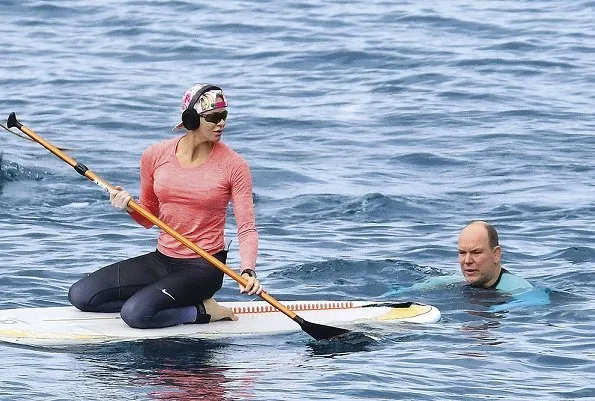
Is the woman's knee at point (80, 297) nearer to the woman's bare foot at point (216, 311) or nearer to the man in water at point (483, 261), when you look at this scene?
the woman's bare foot at point (216, 311)

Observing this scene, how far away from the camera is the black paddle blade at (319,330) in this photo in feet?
39.8

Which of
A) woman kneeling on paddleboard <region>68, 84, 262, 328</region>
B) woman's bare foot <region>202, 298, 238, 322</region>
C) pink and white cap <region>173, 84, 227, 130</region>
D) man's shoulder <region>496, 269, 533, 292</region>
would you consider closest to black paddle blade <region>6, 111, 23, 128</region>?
woman kneeling on paddleboard <region>68, 84, 262, 328</region>

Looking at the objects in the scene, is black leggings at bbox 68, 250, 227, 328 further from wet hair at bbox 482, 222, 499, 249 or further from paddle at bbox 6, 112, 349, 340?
wet hair at bbox 482, 222, 499, 249

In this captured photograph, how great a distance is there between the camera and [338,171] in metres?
19.9

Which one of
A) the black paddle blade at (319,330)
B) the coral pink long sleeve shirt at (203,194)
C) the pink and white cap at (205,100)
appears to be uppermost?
the pink and white cap at (205,100)

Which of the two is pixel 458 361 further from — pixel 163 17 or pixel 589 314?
pixel 163 17

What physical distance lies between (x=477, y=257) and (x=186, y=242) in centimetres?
342

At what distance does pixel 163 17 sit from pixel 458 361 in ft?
68.2

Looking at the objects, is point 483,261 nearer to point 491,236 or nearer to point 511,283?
point 491,236

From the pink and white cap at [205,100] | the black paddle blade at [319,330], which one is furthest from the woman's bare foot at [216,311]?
the pink and white cap at [205,100]

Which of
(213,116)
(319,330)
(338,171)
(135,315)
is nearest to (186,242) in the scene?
(135,315)

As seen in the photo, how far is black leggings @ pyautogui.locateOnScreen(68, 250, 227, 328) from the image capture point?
39.1ft

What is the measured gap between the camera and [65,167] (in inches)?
791

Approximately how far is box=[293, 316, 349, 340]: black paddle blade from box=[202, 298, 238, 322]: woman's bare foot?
0.79 meters
